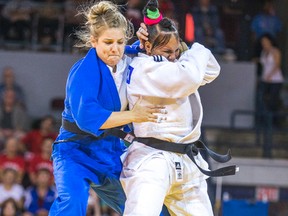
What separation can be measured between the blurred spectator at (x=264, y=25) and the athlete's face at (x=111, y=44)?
6780 mm

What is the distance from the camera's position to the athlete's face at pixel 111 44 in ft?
14.9

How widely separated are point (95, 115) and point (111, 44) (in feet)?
1.34

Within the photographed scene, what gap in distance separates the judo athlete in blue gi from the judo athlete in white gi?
0.33ft

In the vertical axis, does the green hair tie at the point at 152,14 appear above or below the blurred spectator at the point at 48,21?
below

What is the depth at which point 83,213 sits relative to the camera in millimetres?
4527

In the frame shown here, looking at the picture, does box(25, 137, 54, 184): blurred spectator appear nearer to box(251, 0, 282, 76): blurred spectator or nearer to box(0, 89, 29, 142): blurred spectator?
box(0, 89, 29, 142): blurred spectator

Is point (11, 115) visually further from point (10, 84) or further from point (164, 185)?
point (164, 185)

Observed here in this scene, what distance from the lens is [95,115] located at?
439cm

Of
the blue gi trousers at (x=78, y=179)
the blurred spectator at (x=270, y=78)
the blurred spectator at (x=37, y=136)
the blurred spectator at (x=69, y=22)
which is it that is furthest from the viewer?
the blurred spectator at (x=270, y=78)

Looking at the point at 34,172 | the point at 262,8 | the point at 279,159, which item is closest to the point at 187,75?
the point at 34,172

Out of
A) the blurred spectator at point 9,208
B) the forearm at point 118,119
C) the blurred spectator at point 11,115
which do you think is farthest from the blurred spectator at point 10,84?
the forearm at point 118,119

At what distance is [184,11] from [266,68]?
2.72 meters

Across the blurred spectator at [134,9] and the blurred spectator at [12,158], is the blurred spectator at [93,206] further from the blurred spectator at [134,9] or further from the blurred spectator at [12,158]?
the blurred spectator at [134,9]

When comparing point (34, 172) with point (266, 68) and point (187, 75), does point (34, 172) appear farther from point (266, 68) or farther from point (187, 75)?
point (187, 75)
